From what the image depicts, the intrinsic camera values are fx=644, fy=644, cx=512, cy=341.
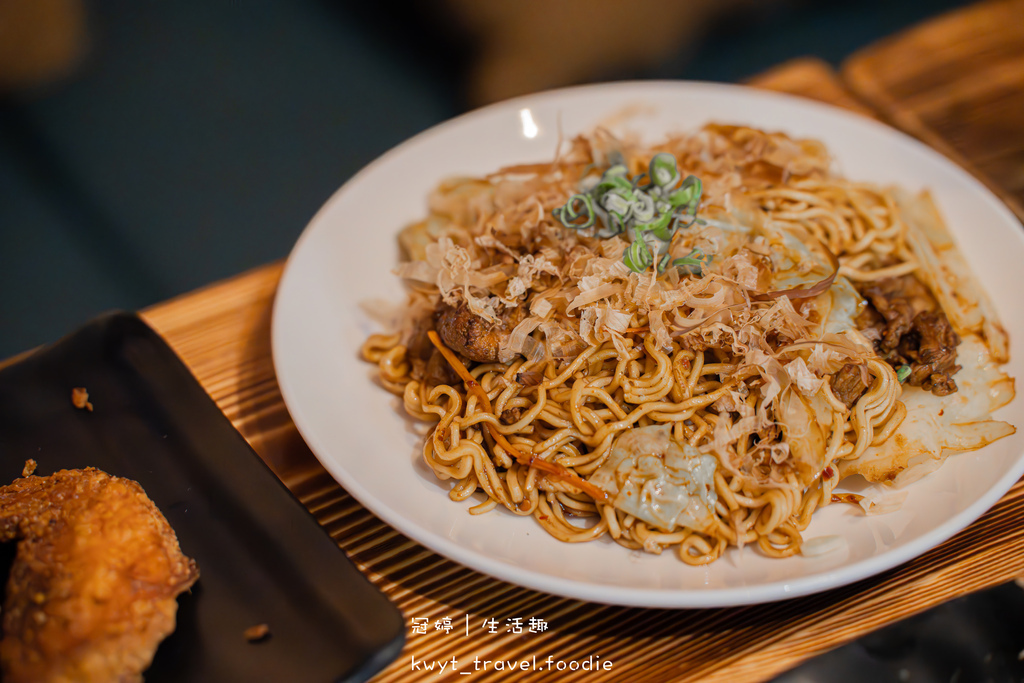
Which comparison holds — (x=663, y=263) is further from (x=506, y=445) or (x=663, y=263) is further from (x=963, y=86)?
(x=963, y=86)

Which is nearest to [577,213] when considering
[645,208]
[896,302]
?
[645,208]

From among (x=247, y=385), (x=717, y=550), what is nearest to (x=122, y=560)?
(x=247, y=385)

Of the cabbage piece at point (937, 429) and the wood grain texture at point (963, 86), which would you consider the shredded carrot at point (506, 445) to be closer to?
the cabbage piece at point (937, 429)

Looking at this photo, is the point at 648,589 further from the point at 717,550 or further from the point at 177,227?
the point at 177,227

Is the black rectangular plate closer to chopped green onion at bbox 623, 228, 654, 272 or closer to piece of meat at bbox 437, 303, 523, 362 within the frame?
piece of meat at bbox 437, 303, 523, 362

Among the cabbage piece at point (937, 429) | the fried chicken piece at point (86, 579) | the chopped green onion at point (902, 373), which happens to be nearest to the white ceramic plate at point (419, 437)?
the cabbage piece at point (937, 429)

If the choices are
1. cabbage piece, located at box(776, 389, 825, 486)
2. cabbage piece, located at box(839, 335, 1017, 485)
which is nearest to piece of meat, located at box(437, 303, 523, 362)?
cabbage piece, located at box(776, 389, 825, 486)
